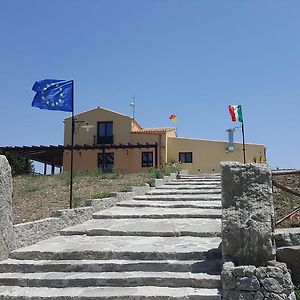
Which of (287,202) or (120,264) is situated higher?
(287,202)

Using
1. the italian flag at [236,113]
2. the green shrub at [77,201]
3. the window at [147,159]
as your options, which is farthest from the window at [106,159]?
the green shrub at [77,201]

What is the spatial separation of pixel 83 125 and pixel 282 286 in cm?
2928

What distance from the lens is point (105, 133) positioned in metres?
33.1

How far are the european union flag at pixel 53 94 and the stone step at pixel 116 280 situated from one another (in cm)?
615

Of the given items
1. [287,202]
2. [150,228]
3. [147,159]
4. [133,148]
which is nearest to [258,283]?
[150,228]

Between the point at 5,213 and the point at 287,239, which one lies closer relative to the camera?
the point at 287,239

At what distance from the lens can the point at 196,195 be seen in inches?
547

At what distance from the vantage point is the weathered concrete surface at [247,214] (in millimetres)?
5367

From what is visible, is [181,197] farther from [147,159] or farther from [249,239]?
[147,159]

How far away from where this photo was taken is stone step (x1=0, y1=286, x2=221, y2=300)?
5230mm

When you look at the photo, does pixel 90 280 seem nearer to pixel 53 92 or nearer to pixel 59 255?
pixel 59 255

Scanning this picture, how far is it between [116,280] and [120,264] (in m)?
0.41

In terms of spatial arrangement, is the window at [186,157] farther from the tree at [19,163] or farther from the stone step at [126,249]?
the stone step at [126,249]

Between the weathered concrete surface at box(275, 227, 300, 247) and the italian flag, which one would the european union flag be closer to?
the weathered concrete surface at box(275, 227, 300, 247)
